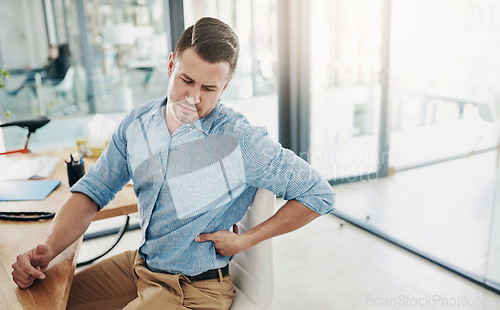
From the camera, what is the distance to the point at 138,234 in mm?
3107

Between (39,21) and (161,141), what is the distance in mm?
2257

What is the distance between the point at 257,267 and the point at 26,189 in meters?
1.03

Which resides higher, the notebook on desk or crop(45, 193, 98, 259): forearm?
crop(45, 193, 98, 259): forearm

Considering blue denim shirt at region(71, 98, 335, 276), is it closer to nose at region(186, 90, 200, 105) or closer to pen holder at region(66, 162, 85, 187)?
nose at region(186, 90, 200, 105)

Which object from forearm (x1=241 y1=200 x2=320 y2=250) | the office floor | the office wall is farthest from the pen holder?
the office wall

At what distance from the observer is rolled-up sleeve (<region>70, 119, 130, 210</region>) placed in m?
1.38

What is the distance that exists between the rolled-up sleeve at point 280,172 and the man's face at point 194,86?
0.49 ft

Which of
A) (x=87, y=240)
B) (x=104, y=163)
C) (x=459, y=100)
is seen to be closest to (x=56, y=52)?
(x=87, y=240)

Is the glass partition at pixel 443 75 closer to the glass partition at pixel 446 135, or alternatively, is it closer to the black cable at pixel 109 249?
the glass partition at pixel 446 135

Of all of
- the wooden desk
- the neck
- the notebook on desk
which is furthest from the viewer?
the notebook on desk

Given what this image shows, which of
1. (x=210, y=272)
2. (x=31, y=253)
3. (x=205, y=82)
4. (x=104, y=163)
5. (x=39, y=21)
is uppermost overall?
(x=39, y=21)

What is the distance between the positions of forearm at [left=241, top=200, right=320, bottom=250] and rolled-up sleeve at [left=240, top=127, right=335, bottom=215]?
0.02m

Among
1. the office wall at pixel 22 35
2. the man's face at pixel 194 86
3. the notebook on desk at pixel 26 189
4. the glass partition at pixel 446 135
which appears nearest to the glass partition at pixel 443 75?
the glass partition at pixel 446 135

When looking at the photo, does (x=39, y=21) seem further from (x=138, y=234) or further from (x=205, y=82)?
(x=205, y=82)
